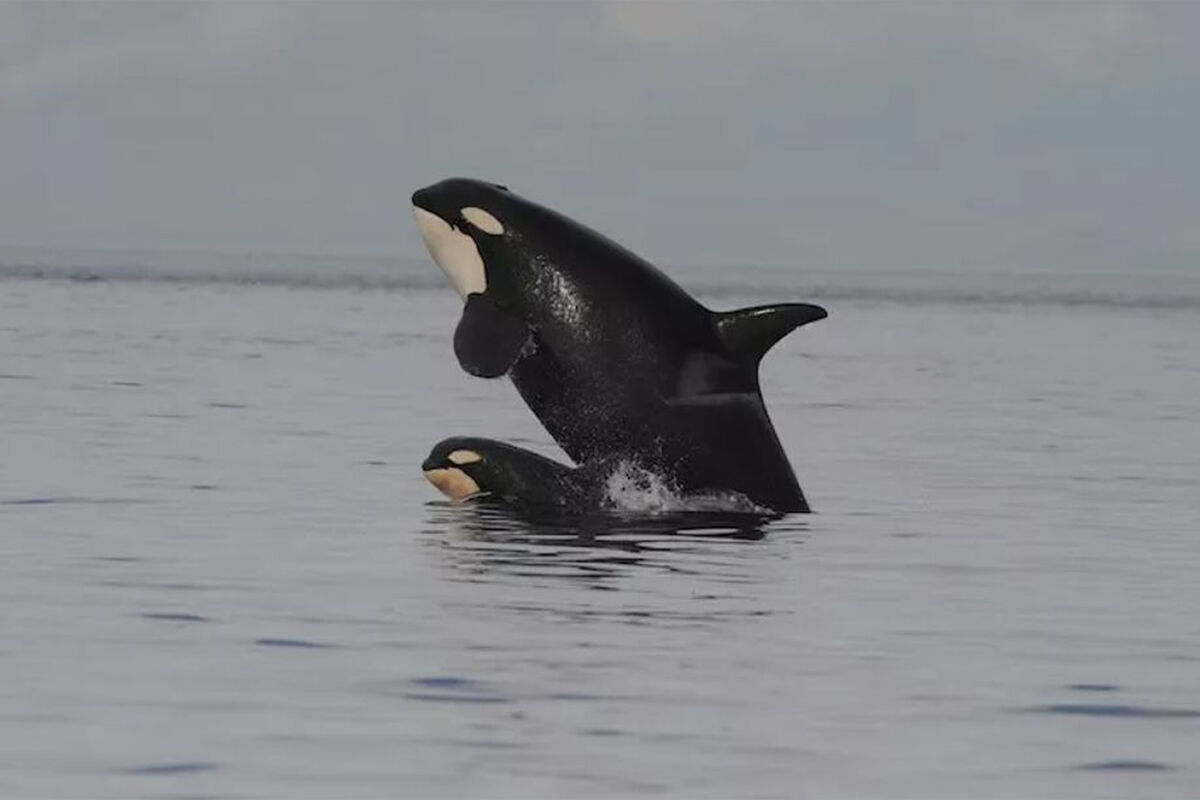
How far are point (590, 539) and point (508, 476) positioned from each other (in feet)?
7.12

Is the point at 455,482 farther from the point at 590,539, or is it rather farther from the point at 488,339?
the point at 590,539

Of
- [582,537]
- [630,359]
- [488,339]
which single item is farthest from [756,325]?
[582,537]

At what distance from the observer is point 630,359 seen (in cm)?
2002

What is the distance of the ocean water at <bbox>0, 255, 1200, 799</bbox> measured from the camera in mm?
11000

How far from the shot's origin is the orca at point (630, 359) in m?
19.9

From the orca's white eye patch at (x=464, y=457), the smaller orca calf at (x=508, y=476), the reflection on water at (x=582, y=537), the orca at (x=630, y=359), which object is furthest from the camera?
the orca's white eye patch at (x=464, y=457)

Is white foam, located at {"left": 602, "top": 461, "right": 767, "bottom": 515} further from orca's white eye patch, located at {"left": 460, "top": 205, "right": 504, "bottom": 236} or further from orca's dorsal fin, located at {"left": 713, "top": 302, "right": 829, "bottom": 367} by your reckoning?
orca's white eye patch, located at {"left": 460, "top": 205, "right": 504, "bottom": 236}

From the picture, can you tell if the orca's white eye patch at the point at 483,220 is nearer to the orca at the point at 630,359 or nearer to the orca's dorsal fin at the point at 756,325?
the orca at the point at 630,359

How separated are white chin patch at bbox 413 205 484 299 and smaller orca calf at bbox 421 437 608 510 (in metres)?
1.14

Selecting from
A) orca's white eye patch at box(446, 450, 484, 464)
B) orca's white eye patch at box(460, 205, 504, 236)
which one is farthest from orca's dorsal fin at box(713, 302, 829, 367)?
orca's white eye patch at box(446, 450, 484, 464)

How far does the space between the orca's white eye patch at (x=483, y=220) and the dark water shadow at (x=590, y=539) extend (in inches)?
77.9

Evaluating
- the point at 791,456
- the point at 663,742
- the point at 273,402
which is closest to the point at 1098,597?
the point at 663,742

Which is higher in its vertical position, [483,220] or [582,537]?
[483,220]

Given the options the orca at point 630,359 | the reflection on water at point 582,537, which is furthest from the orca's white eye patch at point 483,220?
the reflection on water at point 582,537
